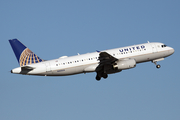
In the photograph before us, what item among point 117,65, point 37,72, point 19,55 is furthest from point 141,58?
point 19,55

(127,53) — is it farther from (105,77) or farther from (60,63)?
(60,63)

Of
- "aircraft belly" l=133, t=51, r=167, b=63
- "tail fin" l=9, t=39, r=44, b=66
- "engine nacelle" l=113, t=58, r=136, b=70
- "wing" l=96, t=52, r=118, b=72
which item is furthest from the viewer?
"aircraft belly" l=133, t=51, r=167, b=63

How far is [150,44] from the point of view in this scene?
5028cm

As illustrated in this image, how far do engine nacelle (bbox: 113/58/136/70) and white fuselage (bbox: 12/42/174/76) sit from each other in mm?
2002

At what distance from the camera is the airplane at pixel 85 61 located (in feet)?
147

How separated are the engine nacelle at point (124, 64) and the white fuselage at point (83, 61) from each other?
200 centimetres

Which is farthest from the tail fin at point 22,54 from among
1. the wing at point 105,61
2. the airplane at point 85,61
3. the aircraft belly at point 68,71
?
the wing at point 105,61

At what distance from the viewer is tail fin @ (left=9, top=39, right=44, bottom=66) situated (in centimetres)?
4631

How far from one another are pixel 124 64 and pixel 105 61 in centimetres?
325

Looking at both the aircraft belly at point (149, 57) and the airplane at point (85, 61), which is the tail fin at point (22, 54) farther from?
the aircraft belly at point (149, 57)

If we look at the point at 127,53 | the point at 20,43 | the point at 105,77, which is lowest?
the point at 105,77

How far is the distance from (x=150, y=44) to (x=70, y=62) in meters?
15.9

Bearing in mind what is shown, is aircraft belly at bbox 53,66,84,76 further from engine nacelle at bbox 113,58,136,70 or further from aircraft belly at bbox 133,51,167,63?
aircraft belly at bbox 133,51,167,63

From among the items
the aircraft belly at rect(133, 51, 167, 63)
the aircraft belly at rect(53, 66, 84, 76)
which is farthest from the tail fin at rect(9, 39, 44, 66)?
the aircraft belly at rect(133, 51, 167, 63)
